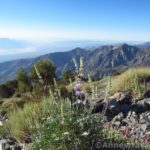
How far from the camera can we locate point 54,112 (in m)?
6.34

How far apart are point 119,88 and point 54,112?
8.92 m

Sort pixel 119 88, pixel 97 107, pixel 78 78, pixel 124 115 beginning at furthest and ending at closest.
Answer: pixel 119 88 < pixel 97 107 < pixel 124 115 < pixel 78 78

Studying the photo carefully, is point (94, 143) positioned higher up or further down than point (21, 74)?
higher up

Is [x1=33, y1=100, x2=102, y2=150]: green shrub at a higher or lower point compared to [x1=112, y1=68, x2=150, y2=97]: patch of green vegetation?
higher

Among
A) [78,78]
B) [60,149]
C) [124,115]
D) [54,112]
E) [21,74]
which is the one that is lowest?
[21,74]

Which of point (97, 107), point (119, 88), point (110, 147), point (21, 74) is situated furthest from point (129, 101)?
point (21, 74)

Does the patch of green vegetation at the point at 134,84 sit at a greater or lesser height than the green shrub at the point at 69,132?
lesser

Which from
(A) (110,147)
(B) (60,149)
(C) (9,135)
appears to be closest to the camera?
(B) (60,149)

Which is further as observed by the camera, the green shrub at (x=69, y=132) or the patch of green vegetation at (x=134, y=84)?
the patch of green vegetation at (x=134, y=84)

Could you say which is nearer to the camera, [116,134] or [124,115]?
[116,134]

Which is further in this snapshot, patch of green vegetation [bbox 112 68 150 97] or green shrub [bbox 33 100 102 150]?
patch of green vegetation [bbox 112 68 150 97]

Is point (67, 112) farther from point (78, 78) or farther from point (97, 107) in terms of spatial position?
point (97, 107)

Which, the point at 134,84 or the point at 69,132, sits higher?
the point at 69,132

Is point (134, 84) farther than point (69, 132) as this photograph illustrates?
Yes
